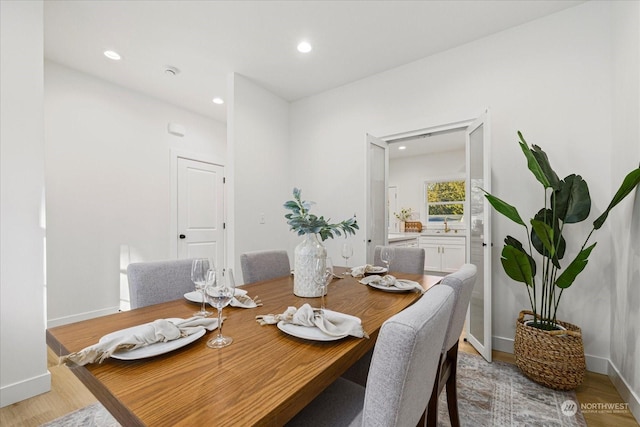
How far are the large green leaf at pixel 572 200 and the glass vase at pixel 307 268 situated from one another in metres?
1.81

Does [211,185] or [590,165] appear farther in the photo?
[211,185]

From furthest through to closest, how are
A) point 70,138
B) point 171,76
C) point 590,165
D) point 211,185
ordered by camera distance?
point 211,185 < point 171,76 < point 70,138 < point 590,165

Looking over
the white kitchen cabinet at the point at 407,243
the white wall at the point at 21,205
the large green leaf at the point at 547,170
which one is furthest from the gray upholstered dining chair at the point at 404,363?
the white kitchen cabinet at the point at 407,243

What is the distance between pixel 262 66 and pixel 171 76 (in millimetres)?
1085

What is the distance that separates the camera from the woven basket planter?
190cm

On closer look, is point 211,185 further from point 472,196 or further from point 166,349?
point 166,349

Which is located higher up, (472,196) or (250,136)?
(250,136)

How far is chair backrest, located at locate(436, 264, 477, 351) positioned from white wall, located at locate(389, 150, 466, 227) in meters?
5.36

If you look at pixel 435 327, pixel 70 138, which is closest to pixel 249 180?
pixel 70 138

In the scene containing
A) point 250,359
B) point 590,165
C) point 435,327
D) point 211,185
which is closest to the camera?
point 435,327

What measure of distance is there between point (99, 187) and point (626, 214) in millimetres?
4762

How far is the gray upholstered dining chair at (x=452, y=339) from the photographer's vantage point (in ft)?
3.74

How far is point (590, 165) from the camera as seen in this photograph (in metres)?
2.26

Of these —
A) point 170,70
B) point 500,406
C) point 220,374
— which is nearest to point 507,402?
point 500,406
